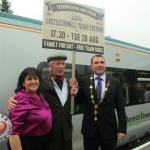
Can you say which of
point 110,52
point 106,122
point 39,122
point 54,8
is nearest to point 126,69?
point 110,52

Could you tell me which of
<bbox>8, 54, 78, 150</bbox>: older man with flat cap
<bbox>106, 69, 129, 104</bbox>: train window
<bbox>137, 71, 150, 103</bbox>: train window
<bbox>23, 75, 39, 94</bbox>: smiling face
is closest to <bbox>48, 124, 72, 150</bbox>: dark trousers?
<bbox>8, 54, 78, 150</bbox>: older man with flat cap

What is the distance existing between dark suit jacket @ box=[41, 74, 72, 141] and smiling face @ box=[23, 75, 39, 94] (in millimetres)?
215

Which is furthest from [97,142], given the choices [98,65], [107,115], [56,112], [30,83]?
[30,83]

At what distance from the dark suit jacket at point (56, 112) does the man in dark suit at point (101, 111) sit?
1.28ft

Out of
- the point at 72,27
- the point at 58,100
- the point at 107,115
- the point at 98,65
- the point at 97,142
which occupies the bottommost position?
the point at 97,142

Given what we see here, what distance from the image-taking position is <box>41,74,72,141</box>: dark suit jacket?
2346 mm

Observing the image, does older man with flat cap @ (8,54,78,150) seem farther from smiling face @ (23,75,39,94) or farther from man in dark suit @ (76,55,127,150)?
man in dark suit @ (76,55,127,150)

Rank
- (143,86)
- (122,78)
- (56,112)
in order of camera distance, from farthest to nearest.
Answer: (143,86) < (122,78) < (56,112)

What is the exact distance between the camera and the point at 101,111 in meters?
2.68

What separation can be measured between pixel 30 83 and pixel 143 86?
13.3 ft

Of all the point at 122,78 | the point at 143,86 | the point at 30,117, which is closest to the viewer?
the point at 30,117

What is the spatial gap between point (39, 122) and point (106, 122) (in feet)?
3.16

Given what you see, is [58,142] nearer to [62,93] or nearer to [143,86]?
[62,93]

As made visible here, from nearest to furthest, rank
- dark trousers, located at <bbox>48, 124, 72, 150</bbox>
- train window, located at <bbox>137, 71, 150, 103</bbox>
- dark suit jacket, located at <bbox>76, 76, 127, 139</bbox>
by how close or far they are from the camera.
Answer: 1. dark trousers, located at <bbox>48, 124, 72, 150</bbox>
2. dark suit jacket, located at <bbox>76, 76, 127, 139</bbox>
3. train window, located at <bbox>137, 71, 150, 103</bbox>
